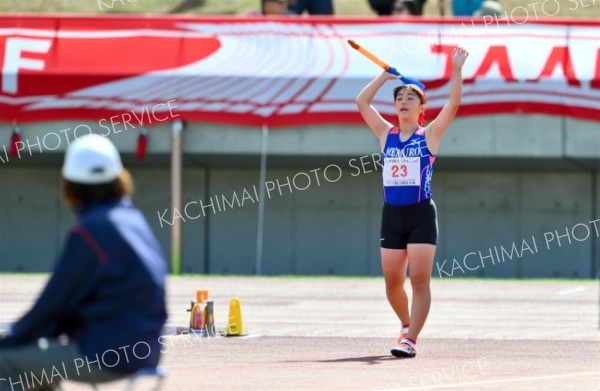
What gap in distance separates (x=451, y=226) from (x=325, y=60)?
184 inches

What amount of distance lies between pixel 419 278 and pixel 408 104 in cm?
140

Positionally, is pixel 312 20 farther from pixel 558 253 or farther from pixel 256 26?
pixel 558 253

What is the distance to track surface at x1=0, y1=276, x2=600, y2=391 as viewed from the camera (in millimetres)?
9797

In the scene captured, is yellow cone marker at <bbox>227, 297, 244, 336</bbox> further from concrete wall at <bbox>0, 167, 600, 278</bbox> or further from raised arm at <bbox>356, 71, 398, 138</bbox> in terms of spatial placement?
concrete wall at <bbox>0, 167, 600, 278</bbox>

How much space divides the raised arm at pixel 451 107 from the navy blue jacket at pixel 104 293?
5.90m

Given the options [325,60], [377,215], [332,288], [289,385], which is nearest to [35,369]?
[289,385]

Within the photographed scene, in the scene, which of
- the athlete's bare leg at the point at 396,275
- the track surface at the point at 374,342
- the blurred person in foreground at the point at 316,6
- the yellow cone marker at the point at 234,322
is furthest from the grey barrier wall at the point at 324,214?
the athlete's bare leg at the point at 396,275

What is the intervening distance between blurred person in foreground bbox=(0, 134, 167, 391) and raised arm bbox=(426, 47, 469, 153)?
19.2 ft

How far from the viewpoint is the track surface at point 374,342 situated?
9.80 m

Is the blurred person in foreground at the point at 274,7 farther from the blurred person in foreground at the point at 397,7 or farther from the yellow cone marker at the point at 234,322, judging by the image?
the yellow cone marker at the point at 234,322

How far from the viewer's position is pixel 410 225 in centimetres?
1132

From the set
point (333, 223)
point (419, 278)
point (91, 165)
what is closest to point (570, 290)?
point (333, 223)

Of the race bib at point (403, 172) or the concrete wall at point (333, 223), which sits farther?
the concrete wall at point (333, 223)

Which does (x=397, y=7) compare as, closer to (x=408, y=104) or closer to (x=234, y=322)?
(x=234, y=322)
